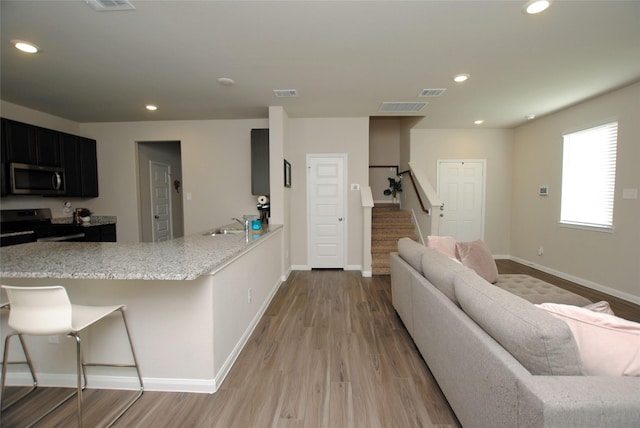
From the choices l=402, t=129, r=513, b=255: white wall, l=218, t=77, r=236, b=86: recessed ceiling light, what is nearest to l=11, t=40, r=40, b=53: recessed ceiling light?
l=218, t=77, r=236, b=86: recessed ceiling light

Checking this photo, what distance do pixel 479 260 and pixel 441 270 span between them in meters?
1.11

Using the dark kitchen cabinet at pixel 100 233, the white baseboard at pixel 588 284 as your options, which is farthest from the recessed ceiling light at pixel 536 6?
the dark kitchen cabinet at pixel 100 233

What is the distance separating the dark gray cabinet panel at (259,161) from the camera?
4273mm

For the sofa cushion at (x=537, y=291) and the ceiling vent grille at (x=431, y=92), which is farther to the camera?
the ceiling vent grille at (x=431, y=92)

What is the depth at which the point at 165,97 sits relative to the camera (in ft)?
11.6

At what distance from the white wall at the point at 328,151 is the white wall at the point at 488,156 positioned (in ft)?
5.07

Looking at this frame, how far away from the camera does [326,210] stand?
466 centimetres

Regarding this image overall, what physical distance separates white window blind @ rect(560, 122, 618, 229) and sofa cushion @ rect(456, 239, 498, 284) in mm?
2270

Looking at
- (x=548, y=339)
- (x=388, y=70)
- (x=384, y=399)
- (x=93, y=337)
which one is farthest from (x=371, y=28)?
(x=93, y=337)

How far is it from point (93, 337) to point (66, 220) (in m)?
3.82

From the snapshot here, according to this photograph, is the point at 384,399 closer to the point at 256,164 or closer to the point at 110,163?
the point at 256,164

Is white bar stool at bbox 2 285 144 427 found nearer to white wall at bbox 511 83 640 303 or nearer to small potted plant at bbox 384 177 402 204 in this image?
white wall at bbox 511 83 640 303

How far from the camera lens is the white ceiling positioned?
1919 millimetres

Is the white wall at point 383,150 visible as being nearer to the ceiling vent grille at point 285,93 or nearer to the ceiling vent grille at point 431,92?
the ceiling vent grille at point 431,92
